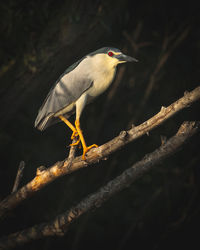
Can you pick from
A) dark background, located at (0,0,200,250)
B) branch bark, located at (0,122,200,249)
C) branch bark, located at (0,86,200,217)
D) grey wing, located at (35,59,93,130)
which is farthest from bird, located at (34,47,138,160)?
dark background, located at (0,0,200,250)

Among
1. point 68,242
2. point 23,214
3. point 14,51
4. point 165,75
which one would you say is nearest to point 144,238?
→ point 68,242

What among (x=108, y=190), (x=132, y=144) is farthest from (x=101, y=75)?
(x=132, y=144)

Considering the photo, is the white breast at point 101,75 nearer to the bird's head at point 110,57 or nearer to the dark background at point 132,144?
the bird's head at point 110,57

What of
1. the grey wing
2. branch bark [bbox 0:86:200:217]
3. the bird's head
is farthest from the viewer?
the grey wing

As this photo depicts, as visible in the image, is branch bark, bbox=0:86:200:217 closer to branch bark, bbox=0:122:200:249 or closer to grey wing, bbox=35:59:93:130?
branch bark, bbox=0:122:200:249

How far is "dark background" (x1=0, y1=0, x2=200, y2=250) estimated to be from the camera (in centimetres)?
197

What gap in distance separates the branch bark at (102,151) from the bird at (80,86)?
0.11 m

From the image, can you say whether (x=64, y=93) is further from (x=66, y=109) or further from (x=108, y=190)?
(x=108, y=190)

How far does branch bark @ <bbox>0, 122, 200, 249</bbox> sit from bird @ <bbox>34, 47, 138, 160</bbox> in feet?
0.71

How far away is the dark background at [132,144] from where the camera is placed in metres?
1.97

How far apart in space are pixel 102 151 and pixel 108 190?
0.20 m

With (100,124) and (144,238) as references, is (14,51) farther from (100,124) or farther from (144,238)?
(144,238)

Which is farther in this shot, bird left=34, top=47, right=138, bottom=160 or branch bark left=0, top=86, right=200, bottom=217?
bird left=34, top=47, right=138, bottom=160

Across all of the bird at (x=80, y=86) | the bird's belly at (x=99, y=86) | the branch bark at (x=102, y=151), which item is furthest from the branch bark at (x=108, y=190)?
the bird's belly at (x=99, y=86)
